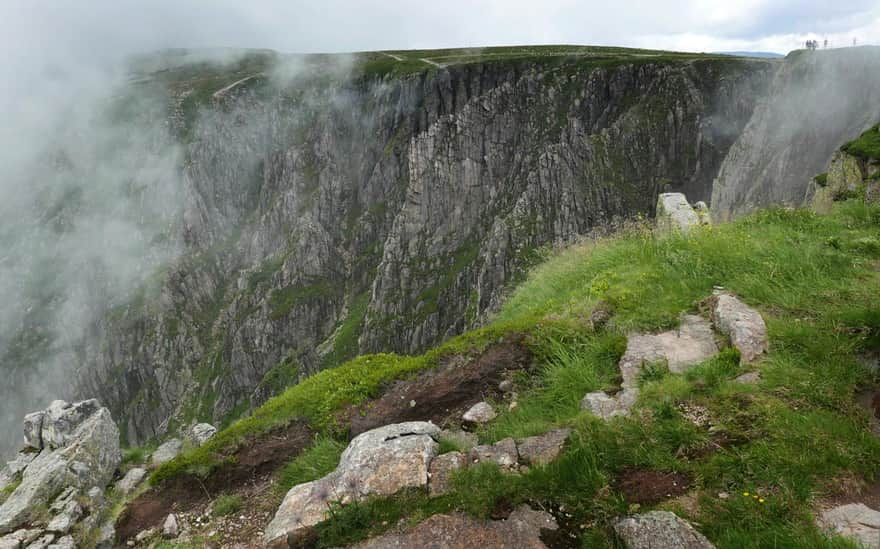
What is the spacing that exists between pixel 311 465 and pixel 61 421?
14.3 metres

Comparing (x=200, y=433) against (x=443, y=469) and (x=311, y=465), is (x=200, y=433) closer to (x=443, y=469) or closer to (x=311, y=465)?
(x=311, y=465)

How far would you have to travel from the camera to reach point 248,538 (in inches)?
260

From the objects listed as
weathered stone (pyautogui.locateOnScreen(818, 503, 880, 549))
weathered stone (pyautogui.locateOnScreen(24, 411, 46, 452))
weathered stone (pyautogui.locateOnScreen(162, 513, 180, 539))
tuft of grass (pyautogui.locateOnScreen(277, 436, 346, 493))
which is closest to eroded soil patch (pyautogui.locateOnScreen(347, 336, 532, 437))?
tuft of grass (pyautogui.locateOnScreen(277, 436, 346, 493))

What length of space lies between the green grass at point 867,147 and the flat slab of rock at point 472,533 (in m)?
20.9

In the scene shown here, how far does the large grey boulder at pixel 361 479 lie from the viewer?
6.21m

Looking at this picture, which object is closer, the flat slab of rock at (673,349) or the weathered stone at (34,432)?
the flat slab of rock at (673,349)

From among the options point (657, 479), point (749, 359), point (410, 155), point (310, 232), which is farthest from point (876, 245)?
point (310, 232)

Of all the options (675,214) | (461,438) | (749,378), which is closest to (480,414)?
(461,438)

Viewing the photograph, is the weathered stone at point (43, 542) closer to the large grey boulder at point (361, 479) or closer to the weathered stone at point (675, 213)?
the large grey boulder at point (361, 479)

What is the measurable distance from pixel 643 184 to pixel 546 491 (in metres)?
97.1

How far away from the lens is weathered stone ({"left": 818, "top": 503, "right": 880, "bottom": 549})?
427 cm

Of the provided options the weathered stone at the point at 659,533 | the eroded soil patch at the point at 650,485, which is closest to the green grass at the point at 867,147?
the eroded soil patch at the point at 650,485

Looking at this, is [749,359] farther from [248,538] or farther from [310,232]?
[310,232]

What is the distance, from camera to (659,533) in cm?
472
